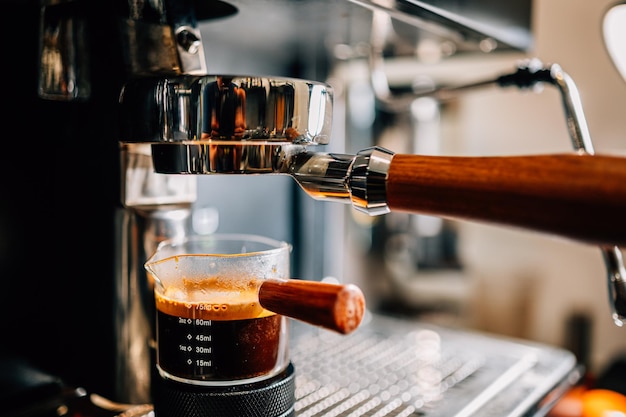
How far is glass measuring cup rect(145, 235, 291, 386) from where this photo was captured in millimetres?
452

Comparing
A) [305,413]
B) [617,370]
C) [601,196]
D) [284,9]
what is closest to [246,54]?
[284,9]

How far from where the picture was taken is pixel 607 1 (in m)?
1.37

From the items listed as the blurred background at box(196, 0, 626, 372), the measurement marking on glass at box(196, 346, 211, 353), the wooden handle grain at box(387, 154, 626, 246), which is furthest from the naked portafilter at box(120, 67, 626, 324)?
the blurred background at box(196, 0, 626, 372)

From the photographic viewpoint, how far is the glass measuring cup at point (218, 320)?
452 millimetres

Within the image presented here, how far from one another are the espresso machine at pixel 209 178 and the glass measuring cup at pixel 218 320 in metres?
0.07

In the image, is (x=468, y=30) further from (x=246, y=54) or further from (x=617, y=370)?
(x=617, y=370)

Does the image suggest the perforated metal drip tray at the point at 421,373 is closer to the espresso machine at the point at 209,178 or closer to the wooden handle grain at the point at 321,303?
the espresso machine at the point at 209,178

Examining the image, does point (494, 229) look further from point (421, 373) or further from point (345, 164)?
point (345, 164)

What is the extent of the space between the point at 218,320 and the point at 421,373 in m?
0.31

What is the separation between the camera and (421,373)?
0.68 metres

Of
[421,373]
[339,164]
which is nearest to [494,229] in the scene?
[421,373]

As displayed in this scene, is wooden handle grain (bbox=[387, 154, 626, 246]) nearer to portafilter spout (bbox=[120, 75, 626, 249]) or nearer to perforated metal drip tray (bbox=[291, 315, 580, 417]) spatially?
portafilter spout (bbox=[120, 75, 626, 249])

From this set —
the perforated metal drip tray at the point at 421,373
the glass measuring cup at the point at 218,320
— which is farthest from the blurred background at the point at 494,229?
the glass measuring cup at the point at 218,320

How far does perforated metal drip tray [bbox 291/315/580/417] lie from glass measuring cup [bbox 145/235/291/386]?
0.41 ft
